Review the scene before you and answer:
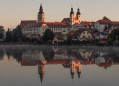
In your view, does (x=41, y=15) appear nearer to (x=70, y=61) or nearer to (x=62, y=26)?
(x=62, y=26)

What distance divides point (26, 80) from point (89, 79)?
3.60 m

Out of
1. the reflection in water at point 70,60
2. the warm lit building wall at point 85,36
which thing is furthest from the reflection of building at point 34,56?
the warm lit building wall at point 85,36

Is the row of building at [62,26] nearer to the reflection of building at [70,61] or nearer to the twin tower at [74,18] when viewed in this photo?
the twin tower at [74,18]

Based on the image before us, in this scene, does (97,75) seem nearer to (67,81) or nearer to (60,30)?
(67,81)

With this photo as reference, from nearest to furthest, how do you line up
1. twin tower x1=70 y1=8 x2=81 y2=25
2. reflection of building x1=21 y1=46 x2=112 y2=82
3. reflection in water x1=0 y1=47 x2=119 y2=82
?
reflection of building x1=21 y1=46 x2=112 y2=82 < reflection in water x1=0 y1=47 x2=119 y2=82 < twin tower x1=70 y1=8 x2=81 y2=25

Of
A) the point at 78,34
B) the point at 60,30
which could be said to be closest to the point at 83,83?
the point at 78,34

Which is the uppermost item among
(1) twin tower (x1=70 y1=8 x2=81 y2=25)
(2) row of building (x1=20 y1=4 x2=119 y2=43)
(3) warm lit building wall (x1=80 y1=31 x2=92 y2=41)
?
(1) twin tower (x1=70 y1=8 x2=81 y2=25)

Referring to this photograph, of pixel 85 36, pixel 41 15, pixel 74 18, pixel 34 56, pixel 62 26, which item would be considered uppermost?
Answer: pixel 41 15

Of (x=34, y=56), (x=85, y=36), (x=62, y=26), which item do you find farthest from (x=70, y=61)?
(x=62, y=26)

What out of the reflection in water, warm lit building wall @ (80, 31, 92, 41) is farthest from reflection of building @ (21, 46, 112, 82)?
warm lit building wall @ (80, 31, 92, 41)

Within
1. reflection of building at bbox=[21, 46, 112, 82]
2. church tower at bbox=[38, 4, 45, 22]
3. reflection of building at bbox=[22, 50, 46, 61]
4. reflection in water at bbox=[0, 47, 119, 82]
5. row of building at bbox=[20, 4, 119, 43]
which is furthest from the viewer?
church tower at bbox=[38, 4, 45, 22]

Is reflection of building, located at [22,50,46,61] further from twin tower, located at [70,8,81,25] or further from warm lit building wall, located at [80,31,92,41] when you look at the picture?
twin tower, located at [70,8,81,25]

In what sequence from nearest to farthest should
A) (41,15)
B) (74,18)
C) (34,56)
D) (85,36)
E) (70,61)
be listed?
(70,61) < (34,56) < (85,36) < (41,15) < (74,18)

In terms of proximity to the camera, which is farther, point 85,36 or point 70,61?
point 85,36
